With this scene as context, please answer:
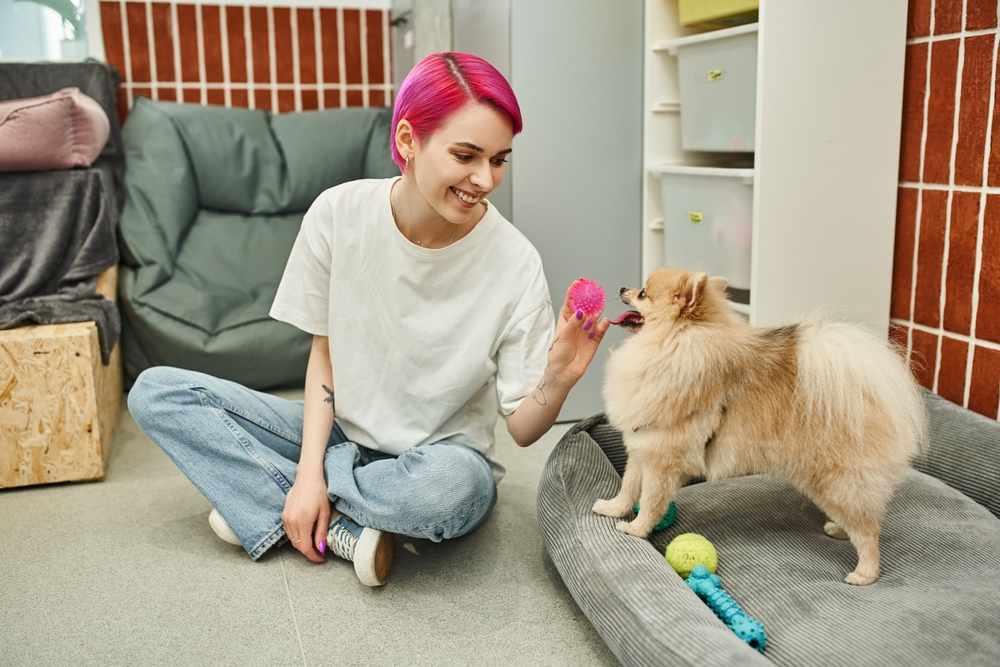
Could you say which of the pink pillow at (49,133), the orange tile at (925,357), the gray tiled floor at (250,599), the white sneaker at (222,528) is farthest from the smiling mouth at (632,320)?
the pink pillow at (49,133)

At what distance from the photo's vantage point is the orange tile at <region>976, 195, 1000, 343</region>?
204cm

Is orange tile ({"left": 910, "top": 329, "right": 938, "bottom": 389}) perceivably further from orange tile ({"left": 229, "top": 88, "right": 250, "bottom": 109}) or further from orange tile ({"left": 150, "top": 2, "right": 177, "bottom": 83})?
orange tile ({"left": 150, "top": 2, "right": 177, "bottom": 83})

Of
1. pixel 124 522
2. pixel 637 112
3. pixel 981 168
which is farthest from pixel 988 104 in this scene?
pixel 124 522

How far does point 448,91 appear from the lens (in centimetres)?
146

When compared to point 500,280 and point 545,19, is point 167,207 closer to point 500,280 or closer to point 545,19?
point 545,19

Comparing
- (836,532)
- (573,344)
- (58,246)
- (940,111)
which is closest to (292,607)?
(573,344)

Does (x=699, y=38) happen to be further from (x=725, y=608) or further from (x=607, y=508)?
(x=725, y=608)

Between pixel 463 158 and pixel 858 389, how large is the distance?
0.79 meters

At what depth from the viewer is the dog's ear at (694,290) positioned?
4.75 feet

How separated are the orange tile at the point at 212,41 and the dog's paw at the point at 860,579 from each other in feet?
10.1

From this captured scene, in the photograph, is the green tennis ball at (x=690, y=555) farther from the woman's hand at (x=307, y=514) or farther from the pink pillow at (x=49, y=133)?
the pink pillow at (x=49, y=133)

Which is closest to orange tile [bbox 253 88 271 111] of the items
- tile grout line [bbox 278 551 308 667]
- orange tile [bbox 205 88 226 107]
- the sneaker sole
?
orange tile [bbox 205 88 226 107]

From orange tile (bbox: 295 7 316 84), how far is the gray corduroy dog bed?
234cm

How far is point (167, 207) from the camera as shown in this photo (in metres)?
3.00
